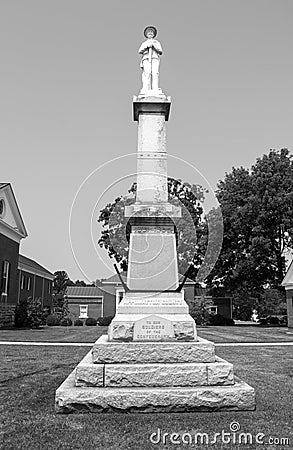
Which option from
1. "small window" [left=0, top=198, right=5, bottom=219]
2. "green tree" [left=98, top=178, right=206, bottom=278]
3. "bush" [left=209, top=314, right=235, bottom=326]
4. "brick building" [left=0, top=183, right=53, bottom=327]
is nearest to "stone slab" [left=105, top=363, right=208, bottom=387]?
"green tree" [left=98, top=178, right=206, bottom=278]

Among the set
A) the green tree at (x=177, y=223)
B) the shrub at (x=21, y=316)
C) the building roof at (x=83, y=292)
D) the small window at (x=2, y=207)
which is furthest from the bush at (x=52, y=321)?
the green tree at (x=177, y=223)

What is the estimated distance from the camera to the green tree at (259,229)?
33688mm

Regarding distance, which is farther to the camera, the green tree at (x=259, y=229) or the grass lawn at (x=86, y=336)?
the green tree at (x=259, y=229)

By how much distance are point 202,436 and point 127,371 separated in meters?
1.72

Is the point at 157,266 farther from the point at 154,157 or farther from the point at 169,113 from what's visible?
the point at 169,113

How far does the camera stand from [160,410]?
19.9 feet

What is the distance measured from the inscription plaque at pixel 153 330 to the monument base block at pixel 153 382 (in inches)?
9.6

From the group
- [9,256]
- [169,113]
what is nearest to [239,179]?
[9,256]

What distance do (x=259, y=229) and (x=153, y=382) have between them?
93.3 feet

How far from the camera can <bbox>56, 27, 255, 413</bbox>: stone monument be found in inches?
240

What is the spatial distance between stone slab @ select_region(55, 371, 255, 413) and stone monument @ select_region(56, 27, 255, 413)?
0.04 ft

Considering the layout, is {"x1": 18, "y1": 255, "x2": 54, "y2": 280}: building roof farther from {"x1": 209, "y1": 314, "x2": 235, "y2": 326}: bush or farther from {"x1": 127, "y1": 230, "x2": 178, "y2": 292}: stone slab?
{"x1": 127, "y1": 230, "x2": 178, "y2": 292}: stone slab

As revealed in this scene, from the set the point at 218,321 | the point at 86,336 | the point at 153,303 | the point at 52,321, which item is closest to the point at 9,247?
the point at 52,321

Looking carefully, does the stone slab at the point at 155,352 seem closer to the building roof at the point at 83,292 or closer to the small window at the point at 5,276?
the small window at the point at 5,276
